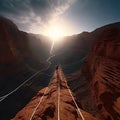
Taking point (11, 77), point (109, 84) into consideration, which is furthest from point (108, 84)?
point (11, 77)

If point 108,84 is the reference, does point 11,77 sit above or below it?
below

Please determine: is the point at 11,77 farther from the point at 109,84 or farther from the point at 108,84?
the point at 109,84

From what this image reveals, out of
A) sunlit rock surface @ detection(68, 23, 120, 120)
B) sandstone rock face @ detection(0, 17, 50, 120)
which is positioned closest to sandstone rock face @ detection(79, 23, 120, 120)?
sunlit rock surface @ detection(68, 23, 120, 120)

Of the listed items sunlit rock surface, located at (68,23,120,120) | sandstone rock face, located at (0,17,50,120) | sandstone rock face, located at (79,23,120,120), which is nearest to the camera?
sandstone rock face, located at (79,23,120,120)

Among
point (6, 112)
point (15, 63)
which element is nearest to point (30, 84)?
point (15, 63)

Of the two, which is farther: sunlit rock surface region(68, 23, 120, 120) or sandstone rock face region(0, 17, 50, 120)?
sandstone rock face region(0, 17, 50, 120)

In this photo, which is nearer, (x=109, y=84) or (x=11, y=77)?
(x=109, y=84)

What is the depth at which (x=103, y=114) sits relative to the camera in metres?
14.8

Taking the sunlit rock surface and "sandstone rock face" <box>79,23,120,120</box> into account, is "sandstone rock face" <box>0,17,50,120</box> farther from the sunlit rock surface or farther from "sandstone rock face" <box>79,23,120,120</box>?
"sandstone rock face" <box>79,23,120,120</box>

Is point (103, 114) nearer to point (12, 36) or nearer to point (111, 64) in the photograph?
point (111, 64)

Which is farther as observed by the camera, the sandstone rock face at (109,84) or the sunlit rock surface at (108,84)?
the sunlit rock surface at (108,84)

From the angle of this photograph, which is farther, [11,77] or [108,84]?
[11,77]

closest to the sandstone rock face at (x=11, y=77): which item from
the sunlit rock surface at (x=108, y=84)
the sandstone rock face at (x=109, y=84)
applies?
the sunlit rock surface at (x=108, y=84)

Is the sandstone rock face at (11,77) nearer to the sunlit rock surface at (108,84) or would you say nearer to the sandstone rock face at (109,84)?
the sunlit rock surface at (108,84)
